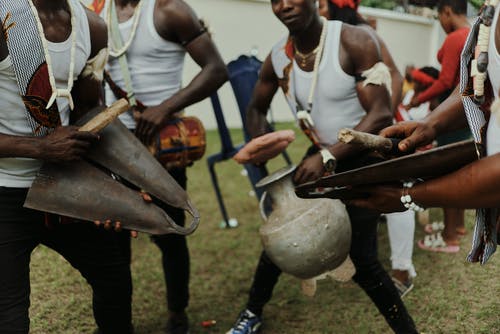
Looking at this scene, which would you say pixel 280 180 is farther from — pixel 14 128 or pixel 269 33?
pixel 269 33

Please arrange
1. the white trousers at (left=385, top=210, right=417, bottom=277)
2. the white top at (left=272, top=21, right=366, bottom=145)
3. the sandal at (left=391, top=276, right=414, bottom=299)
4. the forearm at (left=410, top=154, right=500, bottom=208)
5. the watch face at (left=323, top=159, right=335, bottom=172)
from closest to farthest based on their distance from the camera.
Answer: the forearm at (left=410, top=154, right=500, bottom=208), the watch face at (left=323, top=159, right=335, bottom=172), the white top at (left=272, top=21, right=366, bottom=145), the sandal at (left=391, top=276, right=414, bottom=299), the white trousers at (left=385, top=210, right=417, bottom=277)

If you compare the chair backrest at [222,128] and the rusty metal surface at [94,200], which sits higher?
the rusty metal surface at [94,200]

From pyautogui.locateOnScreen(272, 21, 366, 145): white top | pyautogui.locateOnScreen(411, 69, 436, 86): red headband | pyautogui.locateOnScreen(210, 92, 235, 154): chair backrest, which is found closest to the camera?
pyautogui.locateOnScreen(272, 21, 366, 145): white top

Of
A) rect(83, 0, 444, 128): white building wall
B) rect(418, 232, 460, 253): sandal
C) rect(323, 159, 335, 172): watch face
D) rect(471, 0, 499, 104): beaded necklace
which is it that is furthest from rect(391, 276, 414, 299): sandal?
rect(83, 0, 444, 128): white building wall

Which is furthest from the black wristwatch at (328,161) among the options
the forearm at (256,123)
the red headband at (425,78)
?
the red headband at (425,78)

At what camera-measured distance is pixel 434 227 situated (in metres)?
5.17

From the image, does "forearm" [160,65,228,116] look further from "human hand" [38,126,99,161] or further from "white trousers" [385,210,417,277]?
"white trousers" [385,210,417,277]

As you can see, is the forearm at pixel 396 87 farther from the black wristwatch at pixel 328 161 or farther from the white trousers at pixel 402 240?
the black wristwatch at pixel 328 161

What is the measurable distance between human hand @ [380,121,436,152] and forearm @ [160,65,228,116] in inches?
55.0

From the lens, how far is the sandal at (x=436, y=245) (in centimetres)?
468

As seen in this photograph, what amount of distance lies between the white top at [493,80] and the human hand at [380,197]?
0.97 ft

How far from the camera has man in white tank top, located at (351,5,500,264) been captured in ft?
4.97

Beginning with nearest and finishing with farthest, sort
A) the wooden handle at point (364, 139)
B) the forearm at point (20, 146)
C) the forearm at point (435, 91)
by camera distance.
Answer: the wooden handle at point (364, 139), the forearm at point (20, 146), the forearm at point (435, 91)

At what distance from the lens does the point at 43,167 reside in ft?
7.38
